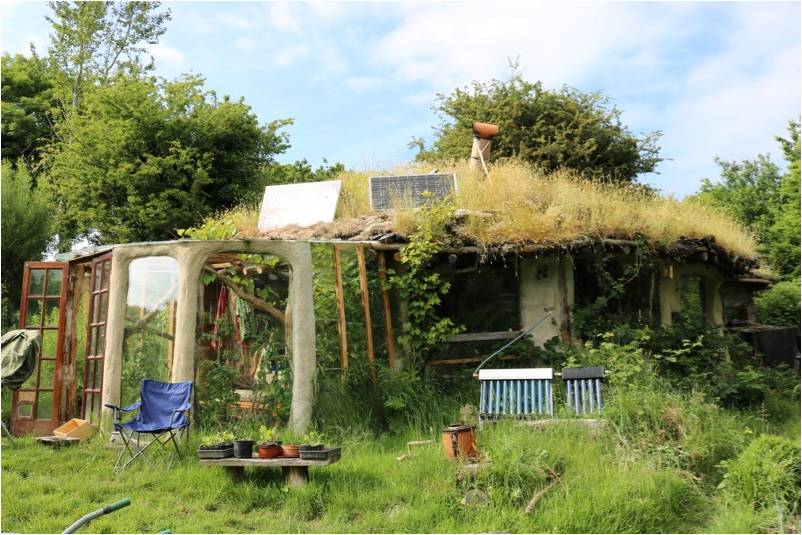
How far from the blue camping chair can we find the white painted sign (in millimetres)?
4523

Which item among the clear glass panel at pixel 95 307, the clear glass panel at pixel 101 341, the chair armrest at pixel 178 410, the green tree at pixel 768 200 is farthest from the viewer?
the green tree at pixel 768 200

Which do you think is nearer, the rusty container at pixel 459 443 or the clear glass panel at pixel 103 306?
the rusty container at pixel 459 443

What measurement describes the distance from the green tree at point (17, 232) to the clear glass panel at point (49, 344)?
6565 millimetres

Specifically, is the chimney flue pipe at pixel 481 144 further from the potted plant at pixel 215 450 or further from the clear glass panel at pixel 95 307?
the potted plant at pixel 215 450

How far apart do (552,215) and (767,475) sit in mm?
5162

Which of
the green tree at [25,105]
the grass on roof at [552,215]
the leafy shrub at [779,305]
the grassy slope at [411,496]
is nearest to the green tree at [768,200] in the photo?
the leafy shrub at [779,305]

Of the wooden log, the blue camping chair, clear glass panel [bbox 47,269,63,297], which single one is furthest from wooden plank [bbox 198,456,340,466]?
clear glass panel [bbox 47,269,63,297]

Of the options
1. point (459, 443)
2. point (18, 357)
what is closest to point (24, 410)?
point (18, 357)

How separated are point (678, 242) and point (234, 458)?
24.4 feet

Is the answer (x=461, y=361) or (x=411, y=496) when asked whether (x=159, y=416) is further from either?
(x=461, y=361)

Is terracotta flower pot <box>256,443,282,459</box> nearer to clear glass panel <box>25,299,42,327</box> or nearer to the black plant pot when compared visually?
the black plant pot

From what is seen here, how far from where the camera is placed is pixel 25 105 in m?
24.2

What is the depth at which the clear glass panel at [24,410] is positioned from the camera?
10.2 metres

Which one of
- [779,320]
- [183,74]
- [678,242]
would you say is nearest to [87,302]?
[678,242]
